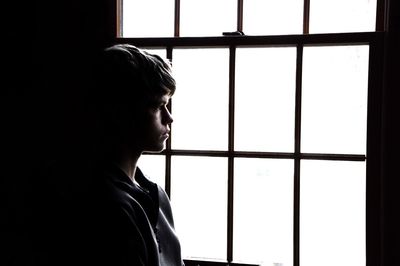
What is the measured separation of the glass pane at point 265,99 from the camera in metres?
1.30

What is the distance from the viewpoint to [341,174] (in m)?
1.29

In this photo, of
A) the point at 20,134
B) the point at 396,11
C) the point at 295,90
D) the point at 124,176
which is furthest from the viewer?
the point at 20,134

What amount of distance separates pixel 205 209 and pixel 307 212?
376mm

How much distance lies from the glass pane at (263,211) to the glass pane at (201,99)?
0.15m

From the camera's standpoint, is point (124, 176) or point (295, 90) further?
point (295, 90)

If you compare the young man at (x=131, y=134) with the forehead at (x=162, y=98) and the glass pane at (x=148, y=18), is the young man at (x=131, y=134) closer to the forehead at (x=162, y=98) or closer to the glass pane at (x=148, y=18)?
the forehead at (x=162, y=98)

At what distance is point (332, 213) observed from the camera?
1.32 metres

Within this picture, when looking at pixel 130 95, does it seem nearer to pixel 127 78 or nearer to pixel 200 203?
pixel 127 78

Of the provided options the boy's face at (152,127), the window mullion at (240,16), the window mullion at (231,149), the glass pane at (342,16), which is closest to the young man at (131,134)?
the boy's face at (152,127)

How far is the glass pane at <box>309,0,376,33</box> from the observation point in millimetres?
1271

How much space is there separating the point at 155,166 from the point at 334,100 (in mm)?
703

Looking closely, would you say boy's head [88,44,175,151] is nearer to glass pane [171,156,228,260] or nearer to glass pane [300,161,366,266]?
glass pane [171,156,228,260]

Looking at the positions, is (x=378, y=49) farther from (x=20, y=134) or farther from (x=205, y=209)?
(x=20, y=134)

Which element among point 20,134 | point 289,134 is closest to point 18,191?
point 20,134
